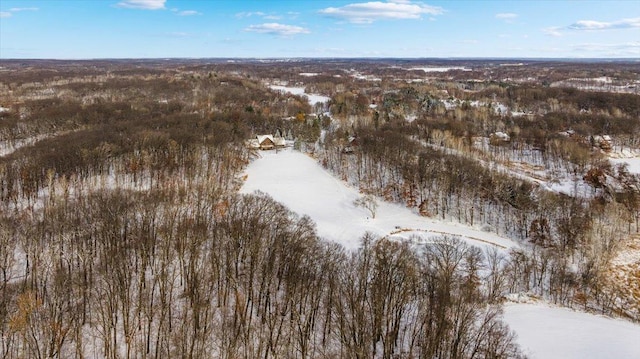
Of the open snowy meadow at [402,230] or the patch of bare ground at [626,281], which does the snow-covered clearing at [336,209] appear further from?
the patch of bare ground at [626,281]

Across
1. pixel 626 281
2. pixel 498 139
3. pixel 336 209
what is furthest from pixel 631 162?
pixel 336 209

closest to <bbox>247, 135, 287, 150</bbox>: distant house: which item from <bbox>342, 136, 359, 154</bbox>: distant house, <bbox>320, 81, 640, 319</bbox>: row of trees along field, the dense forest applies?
the dense forest

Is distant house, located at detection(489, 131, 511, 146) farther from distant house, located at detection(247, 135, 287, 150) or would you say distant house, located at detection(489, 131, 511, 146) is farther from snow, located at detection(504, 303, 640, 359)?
snow, located at detection(504, 303, 640, 359)

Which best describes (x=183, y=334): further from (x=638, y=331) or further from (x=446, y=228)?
(x=446, y=228)

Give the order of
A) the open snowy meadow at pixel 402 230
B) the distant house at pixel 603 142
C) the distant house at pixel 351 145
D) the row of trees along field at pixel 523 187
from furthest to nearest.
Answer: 1. the distant house at pixel 603 142
2. the distant house at pixel 351 145
3. the row of trees along field at pixel 523 187
4. the open snowy meadow at pixel 402 230

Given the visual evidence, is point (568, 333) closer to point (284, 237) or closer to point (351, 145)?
point (284, 237)

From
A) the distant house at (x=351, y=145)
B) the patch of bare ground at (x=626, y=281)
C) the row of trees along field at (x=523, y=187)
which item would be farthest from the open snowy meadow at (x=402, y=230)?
the distant house at (x=351, y=145)
